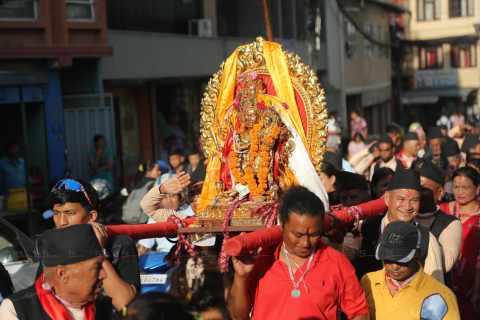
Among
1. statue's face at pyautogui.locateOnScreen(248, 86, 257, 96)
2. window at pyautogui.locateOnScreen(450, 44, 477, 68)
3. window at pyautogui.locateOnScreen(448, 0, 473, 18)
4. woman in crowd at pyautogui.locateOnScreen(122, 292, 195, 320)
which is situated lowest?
woman in crowd at pyautogui.locateOnScreen(122, 292, 195, 320)

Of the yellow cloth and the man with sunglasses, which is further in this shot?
the yellow cloth

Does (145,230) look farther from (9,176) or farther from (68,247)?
(9,176)

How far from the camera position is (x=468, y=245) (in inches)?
243

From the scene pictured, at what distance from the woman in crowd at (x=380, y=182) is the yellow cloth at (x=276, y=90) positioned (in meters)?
1.47

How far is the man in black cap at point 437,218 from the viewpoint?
5117 millimetres

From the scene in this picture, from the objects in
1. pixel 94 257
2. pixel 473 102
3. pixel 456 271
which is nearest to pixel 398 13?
pixel 473 102

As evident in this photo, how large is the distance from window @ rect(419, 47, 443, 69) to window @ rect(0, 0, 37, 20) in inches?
1322

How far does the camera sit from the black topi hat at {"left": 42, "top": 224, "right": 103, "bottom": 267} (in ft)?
10.9

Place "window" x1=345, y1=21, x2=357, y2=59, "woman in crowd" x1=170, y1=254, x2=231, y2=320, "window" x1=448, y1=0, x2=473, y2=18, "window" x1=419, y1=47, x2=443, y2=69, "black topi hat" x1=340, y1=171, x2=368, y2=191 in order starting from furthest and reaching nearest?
1. "window" x1=419, y1=47, x2=443, y2=69
2. "window" x1=448, y1=0, x2=473, y2=18
3. "window" x1=345, y1=21, x2=357, y2=59
4. "black topi hat" x1=340, y1=171, x2=368, y2=191
5. "woman in crowd" x1=170, y1=254, x2=231, y2=320

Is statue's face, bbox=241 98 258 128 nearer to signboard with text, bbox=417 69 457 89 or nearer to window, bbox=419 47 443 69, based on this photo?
signboard with text, bbox=417 69 457 89

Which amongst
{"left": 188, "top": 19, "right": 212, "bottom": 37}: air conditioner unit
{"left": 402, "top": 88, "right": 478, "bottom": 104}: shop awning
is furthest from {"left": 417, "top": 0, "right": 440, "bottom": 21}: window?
{"left": 188, "top": 19, "right": 212, "bottom": 37}: air conditioner unit

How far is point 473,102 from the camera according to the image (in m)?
40.4

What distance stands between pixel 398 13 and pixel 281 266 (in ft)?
130

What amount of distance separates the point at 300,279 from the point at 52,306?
1300 millimetres
